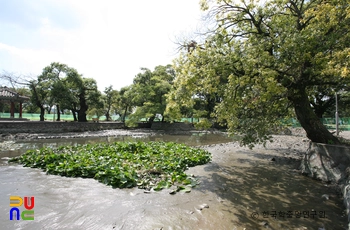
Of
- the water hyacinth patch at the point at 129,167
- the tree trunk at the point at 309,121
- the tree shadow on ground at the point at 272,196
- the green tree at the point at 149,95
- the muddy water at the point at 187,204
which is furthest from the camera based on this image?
the green tree at the point at 149,95

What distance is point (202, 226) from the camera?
3961mm

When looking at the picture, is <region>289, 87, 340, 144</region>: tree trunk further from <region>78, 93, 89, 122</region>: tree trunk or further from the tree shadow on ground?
<region>78, 93, 89, 122</region>: tree trunk

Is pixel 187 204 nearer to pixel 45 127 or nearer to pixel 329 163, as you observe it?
pixel 329 163

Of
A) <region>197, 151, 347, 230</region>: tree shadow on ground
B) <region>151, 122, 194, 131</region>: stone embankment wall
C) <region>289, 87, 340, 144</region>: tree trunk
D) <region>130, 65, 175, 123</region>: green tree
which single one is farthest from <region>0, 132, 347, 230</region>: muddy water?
<region>151, 122, 194, 131</region>: stone embankment wall

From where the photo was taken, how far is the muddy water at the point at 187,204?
4.06 meters

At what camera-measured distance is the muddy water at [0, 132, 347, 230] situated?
406cm

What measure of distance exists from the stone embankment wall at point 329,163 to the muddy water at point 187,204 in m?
0.41

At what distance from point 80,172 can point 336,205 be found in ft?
24.7

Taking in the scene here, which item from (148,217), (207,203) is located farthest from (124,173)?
(207,203)

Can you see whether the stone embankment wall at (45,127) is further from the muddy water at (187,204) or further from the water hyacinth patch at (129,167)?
the muddy water at (187,204)

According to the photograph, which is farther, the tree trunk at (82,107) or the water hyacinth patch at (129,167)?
the tree trunk at (82,107)

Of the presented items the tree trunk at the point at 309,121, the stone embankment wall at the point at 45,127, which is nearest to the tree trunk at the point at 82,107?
the stone embankment wall at the point at 45,127

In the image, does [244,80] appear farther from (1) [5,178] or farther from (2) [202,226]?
(1) [5,178]

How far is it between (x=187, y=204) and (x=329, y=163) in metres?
5.12
